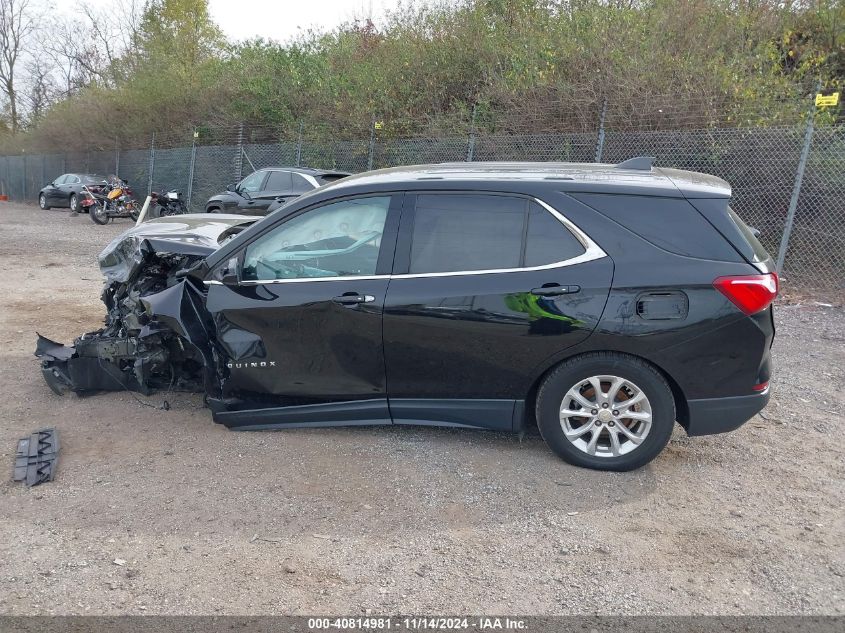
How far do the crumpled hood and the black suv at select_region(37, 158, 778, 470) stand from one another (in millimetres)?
613

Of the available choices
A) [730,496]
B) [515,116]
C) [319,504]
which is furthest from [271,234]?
[515,116]

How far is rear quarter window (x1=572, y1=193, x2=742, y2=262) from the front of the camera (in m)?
3.94

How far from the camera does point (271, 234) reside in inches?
176

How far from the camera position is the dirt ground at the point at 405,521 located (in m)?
3.04

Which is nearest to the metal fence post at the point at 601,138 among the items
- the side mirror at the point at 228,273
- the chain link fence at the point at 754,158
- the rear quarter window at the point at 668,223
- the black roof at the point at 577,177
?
the chain link fence at the point at 754,158

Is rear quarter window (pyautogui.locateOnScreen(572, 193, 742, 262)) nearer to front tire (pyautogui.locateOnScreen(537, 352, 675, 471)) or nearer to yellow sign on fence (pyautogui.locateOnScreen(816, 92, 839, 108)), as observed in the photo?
front tire (pyautogui.locateOnScreen(537, 352, 675, 471))

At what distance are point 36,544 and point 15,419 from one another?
188 centimetres

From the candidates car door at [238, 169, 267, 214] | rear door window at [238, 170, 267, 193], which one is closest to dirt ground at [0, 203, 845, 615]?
car door at [238, 169, 267, 214]

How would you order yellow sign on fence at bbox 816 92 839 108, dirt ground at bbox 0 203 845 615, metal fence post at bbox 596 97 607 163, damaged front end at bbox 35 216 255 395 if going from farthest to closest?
metal fence post at bbox 596 97 607 163, yellow sign on fence at bbox 816 92 839 108, damaged front end at bbox 35 216 255 395, dirt ground at bbox 0 203 845 615

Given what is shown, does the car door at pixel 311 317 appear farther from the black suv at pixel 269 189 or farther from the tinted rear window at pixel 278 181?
the tinted rear window at pixel 278 181

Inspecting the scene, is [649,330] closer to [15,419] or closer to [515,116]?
[15,419]

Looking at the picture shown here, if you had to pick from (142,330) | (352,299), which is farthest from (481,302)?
(142,330)

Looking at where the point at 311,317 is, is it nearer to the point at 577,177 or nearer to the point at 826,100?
the point at 577,177

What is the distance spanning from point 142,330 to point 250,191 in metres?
10.2
